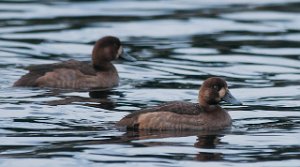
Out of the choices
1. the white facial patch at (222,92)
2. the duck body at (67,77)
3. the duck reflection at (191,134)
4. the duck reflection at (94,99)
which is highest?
the white facial patch at (222,92)

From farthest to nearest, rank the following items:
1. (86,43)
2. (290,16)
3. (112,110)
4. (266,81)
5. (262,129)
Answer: (290,16) → (86,43) → (266,81) → (112,110) → (262,129)

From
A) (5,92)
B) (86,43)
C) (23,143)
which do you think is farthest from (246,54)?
(23,143)

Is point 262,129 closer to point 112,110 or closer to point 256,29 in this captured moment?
point 112,110

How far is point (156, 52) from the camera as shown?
75.2ft

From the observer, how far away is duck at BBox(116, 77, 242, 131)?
1484 centimetres

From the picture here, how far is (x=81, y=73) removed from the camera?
19.1m

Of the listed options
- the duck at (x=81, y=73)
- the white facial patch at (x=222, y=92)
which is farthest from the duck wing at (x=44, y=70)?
the white facial patch at (x=222, y=92)

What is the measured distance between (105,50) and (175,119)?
5.11m

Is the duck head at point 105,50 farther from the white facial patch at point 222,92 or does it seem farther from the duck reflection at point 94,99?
the white facial patch at point 222,92

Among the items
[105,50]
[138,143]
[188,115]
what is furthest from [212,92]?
[105,50]

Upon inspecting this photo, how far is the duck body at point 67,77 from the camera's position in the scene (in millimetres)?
18766

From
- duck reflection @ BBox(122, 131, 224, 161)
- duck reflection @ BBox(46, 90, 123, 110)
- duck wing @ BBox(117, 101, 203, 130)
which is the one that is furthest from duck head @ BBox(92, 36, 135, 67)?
duck reflection @ BBox(122, 131, 224, 161)

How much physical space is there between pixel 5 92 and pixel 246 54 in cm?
614

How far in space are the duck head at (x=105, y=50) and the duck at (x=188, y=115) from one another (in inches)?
185
